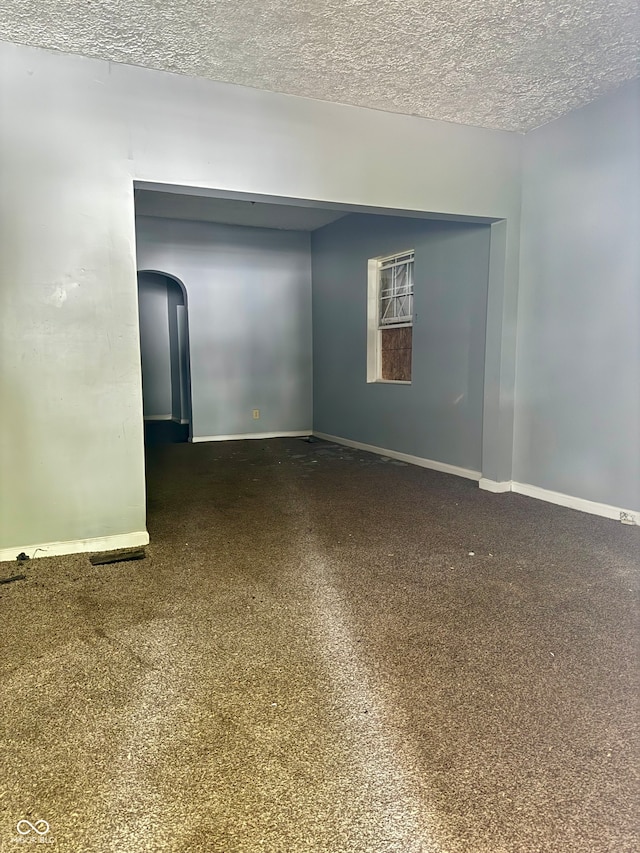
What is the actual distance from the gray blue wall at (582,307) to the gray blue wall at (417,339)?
0.48m

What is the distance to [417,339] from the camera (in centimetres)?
494

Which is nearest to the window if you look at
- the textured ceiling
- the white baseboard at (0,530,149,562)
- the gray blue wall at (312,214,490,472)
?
the gray blue wall at (312,214,490,472)

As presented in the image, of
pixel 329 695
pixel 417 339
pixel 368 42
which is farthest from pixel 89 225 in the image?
pixel 417 339

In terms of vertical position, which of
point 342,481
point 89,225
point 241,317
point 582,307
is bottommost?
point 342,481

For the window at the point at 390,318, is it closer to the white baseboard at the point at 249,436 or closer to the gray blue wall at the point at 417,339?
the gray blue wall at the point at 417,339

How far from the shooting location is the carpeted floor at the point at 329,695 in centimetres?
112

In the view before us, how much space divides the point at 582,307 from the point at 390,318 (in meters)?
2.27

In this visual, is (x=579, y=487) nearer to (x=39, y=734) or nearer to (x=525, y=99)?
(x=525, y=99)

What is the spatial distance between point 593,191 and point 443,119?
1043 millimetres

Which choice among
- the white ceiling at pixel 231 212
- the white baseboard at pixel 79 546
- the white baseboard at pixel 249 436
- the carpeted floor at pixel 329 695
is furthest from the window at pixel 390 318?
the white baseboard at pixel 79 546

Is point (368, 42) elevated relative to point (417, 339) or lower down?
elevated

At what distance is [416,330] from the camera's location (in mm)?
4938

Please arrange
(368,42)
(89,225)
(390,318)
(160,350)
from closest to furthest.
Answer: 1. (368,42)
2. (89,225)
3. (390,318)
4. (160,350)

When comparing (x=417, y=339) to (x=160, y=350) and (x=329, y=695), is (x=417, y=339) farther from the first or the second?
(x=160, y=350)
